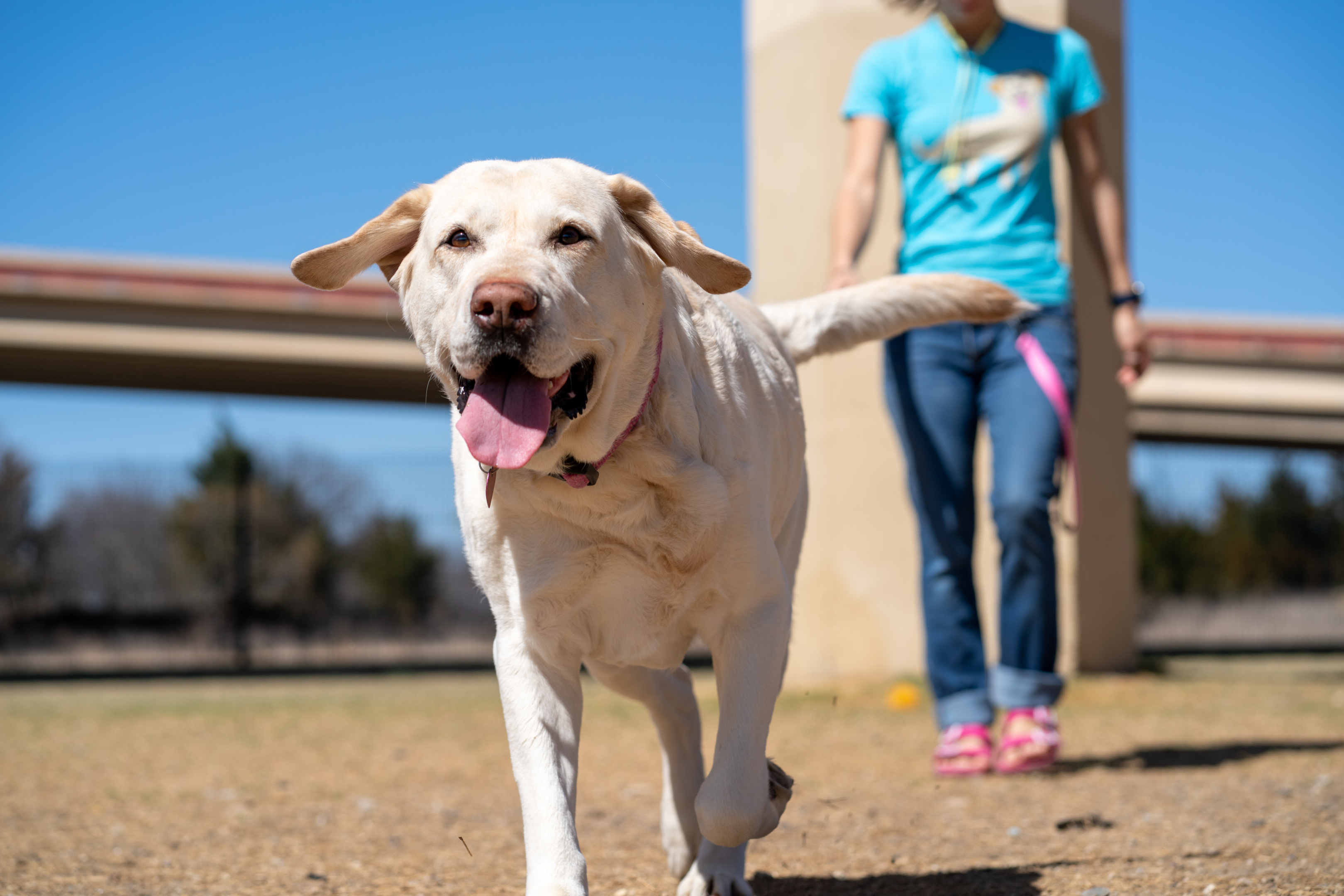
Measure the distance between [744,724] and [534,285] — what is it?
1.01 meters

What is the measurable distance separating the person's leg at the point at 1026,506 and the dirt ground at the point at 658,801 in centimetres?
37

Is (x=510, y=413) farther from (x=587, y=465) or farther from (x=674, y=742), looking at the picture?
(x=674, y=742)

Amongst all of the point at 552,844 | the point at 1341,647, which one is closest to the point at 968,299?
the point at 552,844

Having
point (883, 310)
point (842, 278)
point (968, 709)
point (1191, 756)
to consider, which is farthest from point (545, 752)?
point (1191, 756)

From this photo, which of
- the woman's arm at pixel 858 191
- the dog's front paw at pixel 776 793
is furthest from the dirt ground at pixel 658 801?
the woman's arm at pixel 858 191

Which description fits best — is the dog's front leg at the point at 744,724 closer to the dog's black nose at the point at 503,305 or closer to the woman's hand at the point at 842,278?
the dog's black nose at the point at 503,305

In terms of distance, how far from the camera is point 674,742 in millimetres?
3162

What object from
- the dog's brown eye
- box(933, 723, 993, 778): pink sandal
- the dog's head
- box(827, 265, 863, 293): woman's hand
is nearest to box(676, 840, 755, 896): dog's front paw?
the dog's head

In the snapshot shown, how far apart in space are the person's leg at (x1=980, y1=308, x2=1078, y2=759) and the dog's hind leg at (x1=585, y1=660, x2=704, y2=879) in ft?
5.93

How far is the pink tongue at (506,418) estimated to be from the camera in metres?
2.18

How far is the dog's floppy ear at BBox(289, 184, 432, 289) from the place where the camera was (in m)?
2.54

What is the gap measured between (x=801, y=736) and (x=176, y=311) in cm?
1433

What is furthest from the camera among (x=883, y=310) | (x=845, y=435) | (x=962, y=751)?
(x=845, y=435)

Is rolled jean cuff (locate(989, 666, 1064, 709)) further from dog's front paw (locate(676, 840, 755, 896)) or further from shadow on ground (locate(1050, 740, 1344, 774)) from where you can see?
dog's front paw (locate(676, 840, 755, 896))
